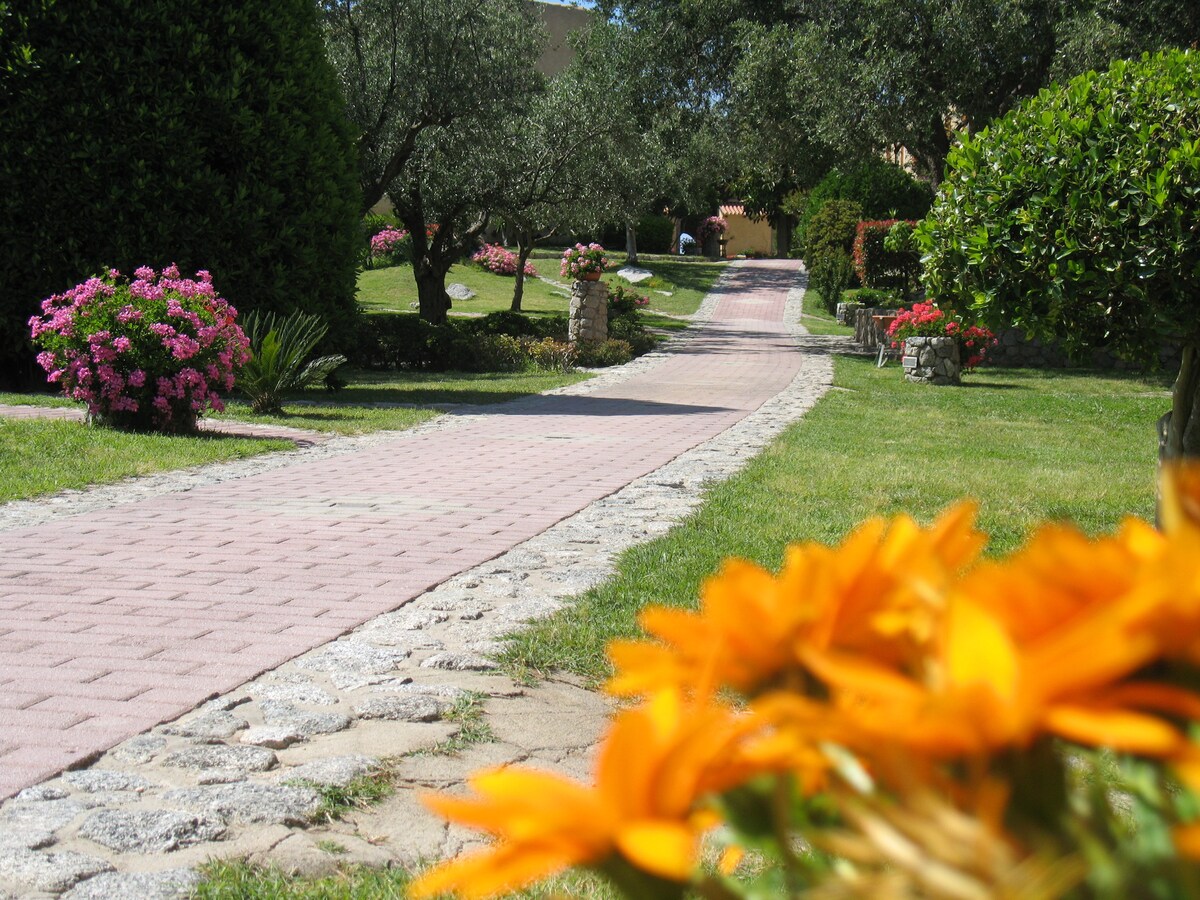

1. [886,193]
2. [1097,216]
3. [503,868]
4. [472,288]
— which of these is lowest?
[472,288]

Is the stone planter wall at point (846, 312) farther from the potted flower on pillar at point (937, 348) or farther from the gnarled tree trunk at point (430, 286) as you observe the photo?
the gnarled tree trunk at point (430, 286)

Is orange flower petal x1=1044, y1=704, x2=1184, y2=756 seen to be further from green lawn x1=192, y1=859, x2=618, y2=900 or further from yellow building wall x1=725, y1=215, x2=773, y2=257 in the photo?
yellow building wall x1=725, y1=215, x2=773, y2=257

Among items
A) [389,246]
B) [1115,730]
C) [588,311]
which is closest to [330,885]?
[1115,730]

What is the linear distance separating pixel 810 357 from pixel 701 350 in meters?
2.52

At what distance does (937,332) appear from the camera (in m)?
19.6

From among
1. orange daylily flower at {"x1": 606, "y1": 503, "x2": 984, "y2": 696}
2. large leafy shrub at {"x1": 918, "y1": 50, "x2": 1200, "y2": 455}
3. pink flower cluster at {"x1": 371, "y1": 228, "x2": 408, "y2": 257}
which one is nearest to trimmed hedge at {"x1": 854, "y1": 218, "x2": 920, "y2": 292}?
pink flower cluster at {"x1": 371, "y1": 228, "x2": 408, "y2": 257}

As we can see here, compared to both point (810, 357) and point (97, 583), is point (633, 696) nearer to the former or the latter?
point (97, 583)

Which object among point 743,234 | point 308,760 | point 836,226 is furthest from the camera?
point 743,234

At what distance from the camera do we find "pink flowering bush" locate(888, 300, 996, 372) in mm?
19438

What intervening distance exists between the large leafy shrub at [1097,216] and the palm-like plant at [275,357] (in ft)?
27.7

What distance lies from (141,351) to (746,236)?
5455cm

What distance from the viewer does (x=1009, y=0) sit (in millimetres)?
20312

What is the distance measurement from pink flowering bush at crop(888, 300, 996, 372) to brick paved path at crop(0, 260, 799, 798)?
8885mm

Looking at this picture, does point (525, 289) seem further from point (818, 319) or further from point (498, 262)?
point (818, 319)
